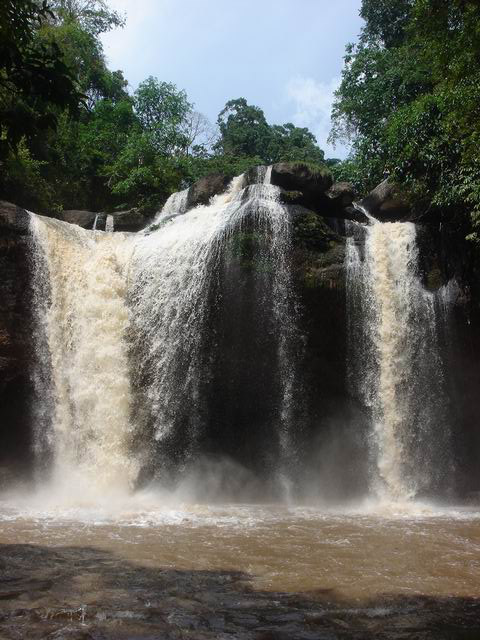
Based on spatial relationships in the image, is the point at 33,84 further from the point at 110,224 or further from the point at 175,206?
the point at 175,206

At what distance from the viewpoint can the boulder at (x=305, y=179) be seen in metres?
14.5

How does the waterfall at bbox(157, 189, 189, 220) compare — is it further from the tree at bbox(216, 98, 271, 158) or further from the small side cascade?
the tree at bbox(216, 98, 271, 158)

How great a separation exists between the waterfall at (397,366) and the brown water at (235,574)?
1930 mm

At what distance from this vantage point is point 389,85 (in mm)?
22109

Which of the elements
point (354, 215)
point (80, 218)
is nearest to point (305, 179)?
point (354, 215)

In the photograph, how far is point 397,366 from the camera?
12.2m

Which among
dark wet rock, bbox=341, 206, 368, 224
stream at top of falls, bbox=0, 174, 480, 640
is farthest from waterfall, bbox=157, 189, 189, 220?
dark wet rock, bbox=341, 206, 368, 224

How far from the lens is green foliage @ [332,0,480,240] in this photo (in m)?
11.3

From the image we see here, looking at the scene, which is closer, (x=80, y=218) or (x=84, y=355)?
(x=84, y=355)

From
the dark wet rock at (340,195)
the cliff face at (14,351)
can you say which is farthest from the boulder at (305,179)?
the cliff face at (14,351)

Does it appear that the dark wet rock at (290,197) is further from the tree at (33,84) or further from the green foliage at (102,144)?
the tree at (33,84)

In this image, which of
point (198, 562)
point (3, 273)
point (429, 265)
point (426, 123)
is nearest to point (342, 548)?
point (198, 562)

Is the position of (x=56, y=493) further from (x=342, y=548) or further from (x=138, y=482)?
(x=342, y=548)

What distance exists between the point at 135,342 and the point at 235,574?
739 cm
